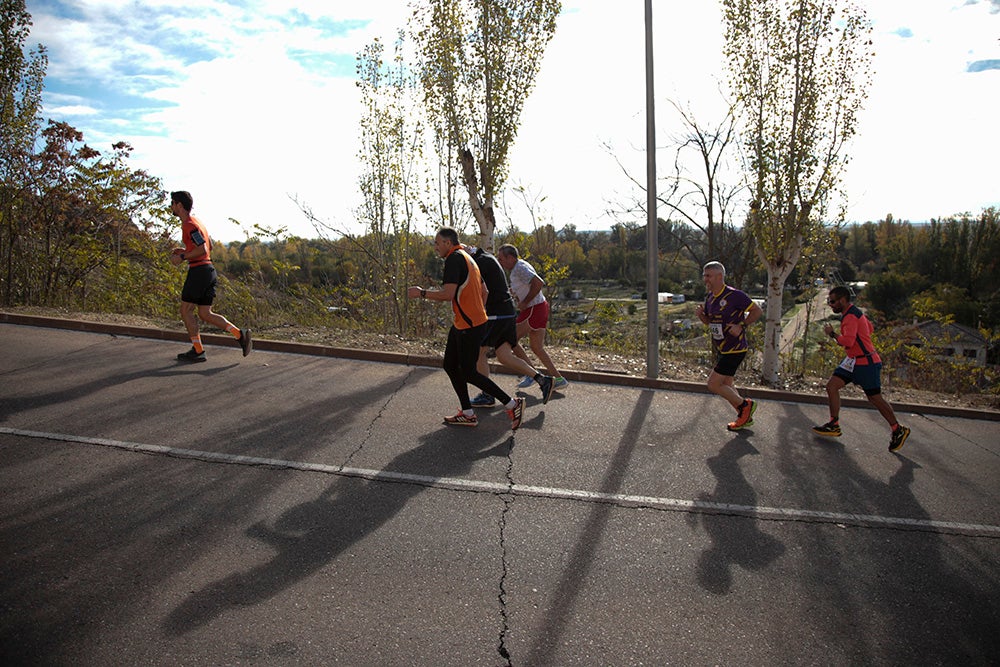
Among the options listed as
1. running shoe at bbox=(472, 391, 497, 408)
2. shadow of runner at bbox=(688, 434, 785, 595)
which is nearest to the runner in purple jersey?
shadow of runner at bbox=(688, 434, 785, 595)

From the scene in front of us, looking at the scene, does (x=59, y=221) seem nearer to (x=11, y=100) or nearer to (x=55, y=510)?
→ (x=11, y=100)

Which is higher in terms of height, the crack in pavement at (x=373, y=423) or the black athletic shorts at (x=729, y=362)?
the black athletic shorts at (x=729, y=362)

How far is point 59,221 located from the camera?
11.6 metres

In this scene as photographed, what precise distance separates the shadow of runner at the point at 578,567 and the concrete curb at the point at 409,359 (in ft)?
7.33

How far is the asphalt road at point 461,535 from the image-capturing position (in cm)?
299

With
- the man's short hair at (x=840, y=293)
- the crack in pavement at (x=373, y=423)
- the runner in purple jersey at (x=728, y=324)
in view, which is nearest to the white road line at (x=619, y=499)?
the crack in pavement at (x=373, y=423)

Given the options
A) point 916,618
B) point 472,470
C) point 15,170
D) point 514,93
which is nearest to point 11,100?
point 15,170

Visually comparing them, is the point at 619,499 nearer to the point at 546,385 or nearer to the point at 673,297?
the point at 546,385

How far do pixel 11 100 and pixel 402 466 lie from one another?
451 inches

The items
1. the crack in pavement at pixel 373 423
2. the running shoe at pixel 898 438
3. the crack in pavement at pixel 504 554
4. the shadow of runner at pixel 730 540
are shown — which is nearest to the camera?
the crack in pavement at pixel 504 554

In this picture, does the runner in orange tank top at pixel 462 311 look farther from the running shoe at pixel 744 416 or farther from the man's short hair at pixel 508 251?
the running shoe at pixel 744 416

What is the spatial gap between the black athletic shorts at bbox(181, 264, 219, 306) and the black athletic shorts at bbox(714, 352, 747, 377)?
586cm

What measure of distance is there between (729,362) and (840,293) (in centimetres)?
133

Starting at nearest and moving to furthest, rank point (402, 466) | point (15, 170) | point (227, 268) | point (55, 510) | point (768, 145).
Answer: point (55, 510)
point (402, 466)
point (768, 145)
point (15, 170)
point (227, 268)
